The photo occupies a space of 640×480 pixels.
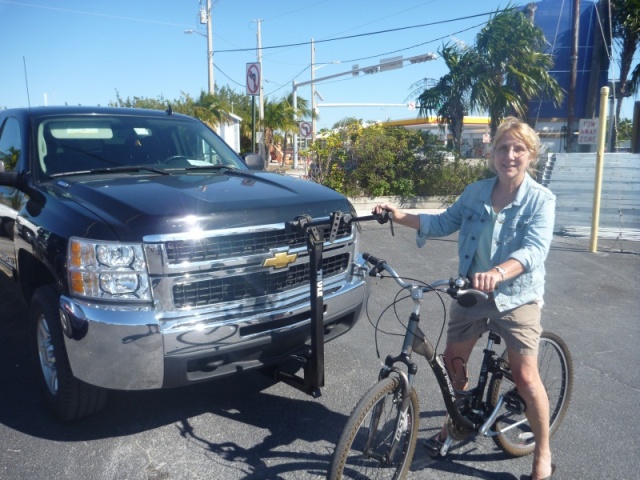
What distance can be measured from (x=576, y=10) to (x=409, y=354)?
23833mm

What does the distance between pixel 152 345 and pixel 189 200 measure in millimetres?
864

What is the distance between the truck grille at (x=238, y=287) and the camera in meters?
3.25

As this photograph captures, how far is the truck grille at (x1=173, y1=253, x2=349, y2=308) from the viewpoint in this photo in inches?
128

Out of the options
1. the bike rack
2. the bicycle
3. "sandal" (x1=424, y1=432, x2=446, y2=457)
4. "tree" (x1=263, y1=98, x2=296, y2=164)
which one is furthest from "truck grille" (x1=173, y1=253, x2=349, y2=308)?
"tree" (x1=263, y1=98, x2=296, y2=164)

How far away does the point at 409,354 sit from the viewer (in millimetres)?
2822

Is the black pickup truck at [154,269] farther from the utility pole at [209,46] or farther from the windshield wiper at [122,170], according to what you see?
the utility pole at [209,46]

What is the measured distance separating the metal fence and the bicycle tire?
7.94 m

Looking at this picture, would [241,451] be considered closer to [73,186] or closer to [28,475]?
[28,475]

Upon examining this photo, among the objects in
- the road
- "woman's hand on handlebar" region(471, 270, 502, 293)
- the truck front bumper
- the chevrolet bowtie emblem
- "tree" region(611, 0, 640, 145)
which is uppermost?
"tree" region(611, 0, 640, 145)

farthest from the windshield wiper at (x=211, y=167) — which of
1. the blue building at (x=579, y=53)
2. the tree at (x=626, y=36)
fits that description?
the blue building at (x=579, y=53)

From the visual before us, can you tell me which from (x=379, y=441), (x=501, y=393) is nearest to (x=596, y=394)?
(x=501, y=393)

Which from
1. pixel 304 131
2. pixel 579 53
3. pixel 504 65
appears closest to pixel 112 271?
pixel 504 65

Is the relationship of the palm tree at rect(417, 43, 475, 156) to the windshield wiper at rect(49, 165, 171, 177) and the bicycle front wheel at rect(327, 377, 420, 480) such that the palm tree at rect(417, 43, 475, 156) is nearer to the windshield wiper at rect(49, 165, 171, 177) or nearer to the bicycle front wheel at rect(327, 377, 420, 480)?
the windshield wiper at rect(49, 165, 171, 177)

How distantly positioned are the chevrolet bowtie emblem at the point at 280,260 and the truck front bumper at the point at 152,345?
301 millimetres
